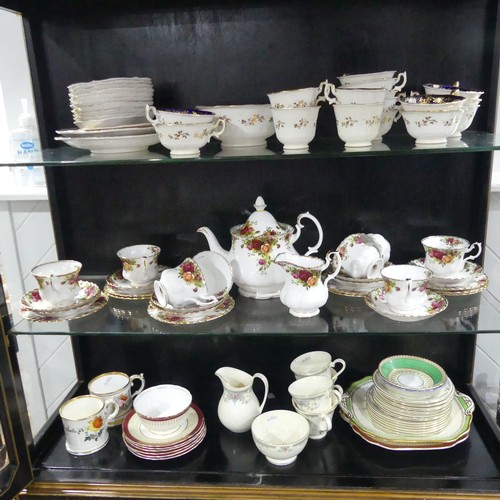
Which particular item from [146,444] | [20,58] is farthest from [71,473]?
[20,58]

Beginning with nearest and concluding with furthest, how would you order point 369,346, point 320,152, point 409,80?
1. point 320,152
2. point 409,80
3. point 369,346

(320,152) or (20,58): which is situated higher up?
(20,58)

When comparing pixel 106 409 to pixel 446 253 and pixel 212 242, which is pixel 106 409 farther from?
pixel 446 253

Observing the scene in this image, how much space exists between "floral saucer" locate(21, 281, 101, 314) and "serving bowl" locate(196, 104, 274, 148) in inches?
14.9

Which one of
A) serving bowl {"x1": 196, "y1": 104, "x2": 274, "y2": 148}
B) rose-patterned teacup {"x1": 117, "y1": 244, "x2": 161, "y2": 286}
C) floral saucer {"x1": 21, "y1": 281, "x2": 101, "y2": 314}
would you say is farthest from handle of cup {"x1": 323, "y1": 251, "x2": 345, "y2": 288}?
floral saucer {"x1": 21, "y1": 281, "x2": 101, "y2": 314}

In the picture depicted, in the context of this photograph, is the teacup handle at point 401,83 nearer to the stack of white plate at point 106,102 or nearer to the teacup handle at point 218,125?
the teacup handle at point 218,125

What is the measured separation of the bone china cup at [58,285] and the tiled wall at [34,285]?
18 centimetres

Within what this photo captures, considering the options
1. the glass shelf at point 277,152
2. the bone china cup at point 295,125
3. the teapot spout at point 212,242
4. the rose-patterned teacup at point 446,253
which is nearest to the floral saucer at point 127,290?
the teapot spout at point 212,242

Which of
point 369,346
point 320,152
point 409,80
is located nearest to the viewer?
point 320,152

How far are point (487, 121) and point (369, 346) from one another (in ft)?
1.69

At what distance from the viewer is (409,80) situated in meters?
1.00

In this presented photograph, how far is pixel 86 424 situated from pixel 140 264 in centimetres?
31

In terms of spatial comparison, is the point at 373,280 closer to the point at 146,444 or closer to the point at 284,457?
the point at 284,457

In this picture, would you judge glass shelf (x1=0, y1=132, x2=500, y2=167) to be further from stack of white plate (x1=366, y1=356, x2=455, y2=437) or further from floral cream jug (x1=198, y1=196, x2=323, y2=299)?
stack of white plate (x1=366, y1=356, x2=455, y2=437)
